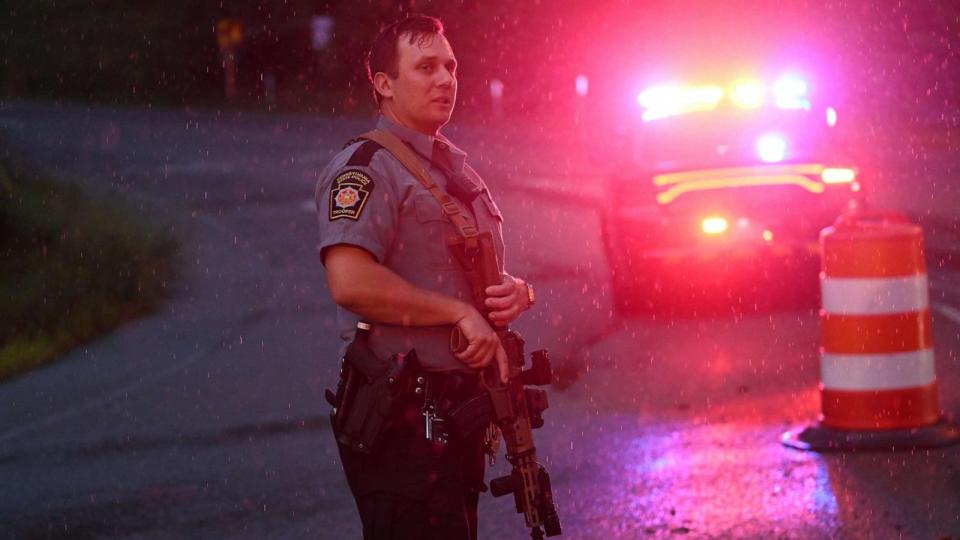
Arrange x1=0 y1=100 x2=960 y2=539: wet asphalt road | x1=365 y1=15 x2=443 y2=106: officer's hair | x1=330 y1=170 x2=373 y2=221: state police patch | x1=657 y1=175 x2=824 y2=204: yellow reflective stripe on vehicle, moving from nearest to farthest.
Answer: x1=330 y1=170 x2=373 y2=221: state police patch → x1=365 y1=15 x2=443 y2=106: officer's hair → x1=0 y1=100 x2=960 y2=539: wet asphalt road → x1=657 y1=175 x2=824 y2=204: yellow reflective stripe on vehicle

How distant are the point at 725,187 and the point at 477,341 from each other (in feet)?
27.0

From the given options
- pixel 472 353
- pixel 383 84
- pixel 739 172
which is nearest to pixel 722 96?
pixel 739 172

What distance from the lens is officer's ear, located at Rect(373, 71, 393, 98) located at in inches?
169

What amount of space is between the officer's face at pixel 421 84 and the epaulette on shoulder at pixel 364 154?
14 centimetres

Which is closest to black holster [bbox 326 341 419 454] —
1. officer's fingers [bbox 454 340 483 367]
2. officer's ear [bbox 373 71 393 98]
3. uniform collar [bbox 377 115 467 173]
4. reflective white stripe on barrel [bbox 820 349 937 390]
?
officer's fingers [bbox 454 340 483 367]

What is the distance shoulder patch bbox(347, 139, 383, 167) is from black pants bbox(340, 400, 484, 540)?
0.57 metres

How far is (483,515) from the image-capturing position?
7.16m

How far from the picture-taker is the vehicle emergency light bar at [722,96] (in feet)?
42.2

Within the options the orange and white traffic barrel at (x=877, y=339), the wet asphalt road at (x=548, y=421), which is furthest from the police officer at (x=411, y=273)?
the orange and white traffic barrel at (x=877, y=339)

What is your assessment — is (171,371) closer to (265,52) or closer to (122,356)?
(122,356)

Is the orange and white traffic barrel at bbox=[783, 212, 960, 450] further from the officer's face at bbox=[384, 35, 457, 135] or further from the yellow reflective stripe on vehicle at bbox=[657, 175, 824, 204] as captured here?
the officer's face at bbox=[384, 35, 457, 135]

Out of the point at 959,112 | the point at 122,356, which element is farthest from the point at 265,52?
the point at 122,356

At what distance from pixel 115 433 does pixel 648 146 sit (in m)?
4.73

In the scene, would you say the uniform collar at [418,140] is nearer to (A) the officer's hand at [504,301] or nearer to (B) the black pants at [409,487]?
(A) the officer's hand at [504,301]
